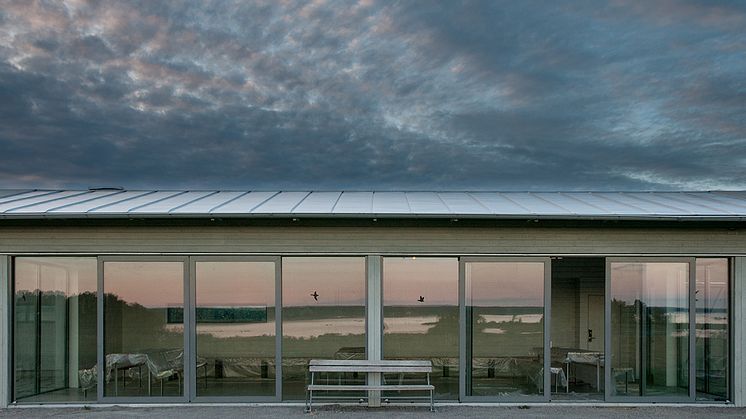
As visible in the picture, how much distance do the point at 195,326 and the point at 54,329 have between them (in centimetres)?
206

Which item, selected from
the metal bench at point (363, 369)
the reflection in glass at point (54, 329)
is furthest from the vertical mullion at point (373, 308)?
the reflection in glass at point (54, 329)

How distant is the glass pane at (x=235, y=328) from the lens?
8.27 metres

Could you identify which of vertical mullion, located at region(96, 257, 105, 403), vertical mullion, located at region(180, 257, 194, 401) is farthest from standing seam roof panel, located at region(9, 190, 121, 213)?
vertical mullion, located at region(180, 257, 194, 401)

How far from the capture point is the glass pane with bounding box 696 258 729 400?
8398mm

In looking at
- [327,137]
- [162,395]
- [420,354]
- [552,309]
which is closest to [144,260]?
[162,395]

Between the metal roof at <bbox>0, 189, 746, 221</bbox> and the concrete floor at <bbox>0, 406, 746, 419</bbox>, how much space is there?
2.59 meters

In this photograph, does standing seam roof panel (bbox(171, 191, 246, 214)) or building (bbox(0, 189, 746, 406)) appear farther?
building (bbox(0, 189, 746, 406))

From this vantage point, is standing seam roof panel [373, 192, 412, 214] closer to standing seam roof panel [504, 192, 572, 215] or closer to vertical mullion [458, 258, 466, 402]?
vertical mullion [458, 258, 466, 402]

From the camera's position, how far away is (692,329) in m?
8.41

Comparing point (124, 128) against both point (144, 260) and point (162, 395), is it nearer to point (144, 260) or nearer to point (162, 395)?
point (144, 260)

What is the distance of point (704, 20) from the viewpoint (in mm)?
10422

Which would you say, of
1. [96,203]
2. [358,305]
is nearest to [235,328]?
[358,305]

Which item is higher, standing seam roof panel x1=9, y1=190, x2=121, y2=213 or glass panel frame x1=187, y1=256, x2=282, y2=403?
standing seam roof panel x1=9, y1=190, x2=121, y2=213

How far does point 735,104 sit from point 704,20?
2697 mm
